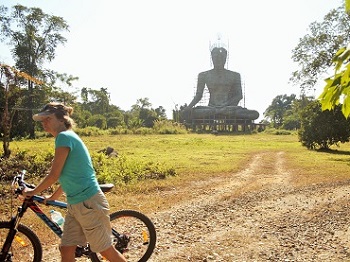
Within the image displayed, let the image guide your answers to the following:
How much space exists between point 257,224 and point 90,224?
412cm

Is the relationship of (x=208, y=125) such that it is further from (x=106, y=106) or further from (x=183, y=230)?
(x=183, y=230)

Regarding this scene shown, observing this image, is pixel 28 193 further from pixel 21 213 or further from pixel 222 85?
pixel 222 85

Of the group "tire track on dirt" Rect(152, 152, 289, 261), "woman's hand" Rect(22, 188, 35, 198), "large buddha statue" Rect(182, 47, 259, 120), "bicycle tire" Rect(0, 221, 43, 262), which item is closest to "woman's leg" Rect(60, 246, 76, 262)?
"woman's hand" Rect(22, 188, 35, 198)

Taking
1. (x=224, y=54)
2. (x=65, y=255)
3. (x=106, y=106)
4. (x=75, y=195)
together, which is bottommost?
(x=65, y=255)

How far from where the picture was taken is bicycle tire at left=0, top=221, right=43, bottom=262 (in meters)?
4.07

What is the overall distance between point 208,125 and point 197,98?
217 inches

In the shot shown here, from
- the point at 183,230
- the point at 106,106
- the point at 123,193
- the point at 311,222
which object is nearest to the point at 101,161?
the point at 123,193

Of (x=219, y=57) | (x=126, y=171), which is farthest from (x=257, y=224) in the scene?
(x=219, y=57)

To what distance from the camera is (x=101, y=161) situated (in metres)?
12.9

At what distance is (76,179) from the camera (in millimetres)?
3412

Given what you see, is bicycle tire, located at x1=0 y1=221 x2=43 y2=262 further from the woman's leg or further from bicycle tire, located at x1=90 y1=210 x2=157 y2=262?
bicycle tire, located at x1=90 y1=210 x2=157 y2=262

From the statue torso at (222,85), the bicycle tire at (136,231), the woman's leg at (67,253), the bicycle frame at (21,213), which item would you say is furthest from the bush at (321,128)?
the statue torso at (222,85)

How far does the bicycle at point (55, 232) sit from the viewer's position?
4016mm

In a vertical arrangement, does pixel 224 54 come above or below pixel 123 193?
above
